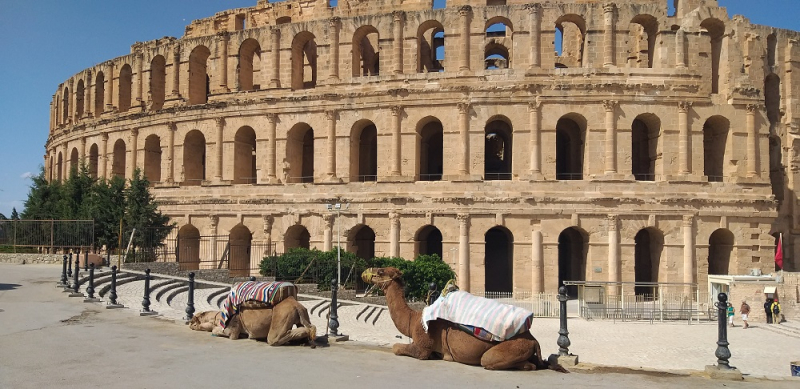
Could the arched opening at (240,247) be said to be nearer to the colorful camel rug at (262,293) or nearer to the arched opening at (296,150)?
the arched opening at (296,150)

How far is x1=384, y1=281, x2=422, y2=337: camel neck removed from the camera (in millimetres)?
10828

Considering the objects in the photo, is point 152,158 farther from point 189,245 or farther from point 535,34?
point 535,34

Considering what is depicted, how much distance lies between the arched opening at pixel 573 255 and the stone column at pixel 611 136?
3.73 meters

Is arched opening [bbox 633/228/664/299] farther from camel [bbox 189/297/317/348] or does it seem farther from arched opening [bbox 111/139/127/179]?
arched opening [bbox 111/139/127/179]

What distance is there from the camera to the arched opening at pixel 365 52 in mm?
31469

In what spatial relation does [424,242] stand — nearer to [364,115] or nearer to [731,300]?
[364,115]

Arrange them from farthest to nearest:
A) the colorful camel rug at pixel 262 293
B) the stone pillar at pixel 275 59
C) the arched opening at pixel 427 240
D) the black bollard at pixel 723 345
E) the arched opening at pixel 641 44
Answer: the stone pillar at pixel 275 59
the arched opening at pixel 641 44
the arched opening at pixel 427 240
the colorful camel rug at pixel 262 293
the black bollard at pixel 723 345

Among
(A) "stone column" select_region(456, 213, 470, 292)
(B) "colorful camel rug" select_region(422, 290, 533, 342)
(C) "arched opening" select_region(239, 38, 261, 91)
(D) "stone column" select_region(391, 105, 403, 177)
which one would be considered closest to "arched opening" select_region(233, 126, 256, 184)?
(C) "arched opening" select_region(239, 38, 261, 91)

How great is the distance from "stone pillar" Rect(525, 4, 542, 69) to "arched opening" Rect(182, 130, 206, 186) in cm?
2048

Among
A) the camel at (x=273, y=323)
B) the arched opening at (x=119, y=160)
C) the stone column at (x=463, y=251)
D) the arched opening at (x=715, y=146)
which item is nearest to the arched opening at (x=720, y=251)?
the arched opening at (x=715, y=146)

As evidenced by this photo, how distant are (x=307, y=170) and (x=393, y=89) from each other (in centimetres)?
899

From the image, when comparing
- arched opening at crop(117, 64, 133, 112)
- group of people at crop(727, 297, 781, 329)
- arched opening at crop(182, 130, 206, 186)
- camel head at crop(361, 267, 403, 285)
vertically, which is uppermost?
arched opening at crop(117, 64, 133, 112)

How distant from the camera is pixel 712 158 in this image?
30.8m

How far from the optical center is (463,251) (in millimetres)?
28250
